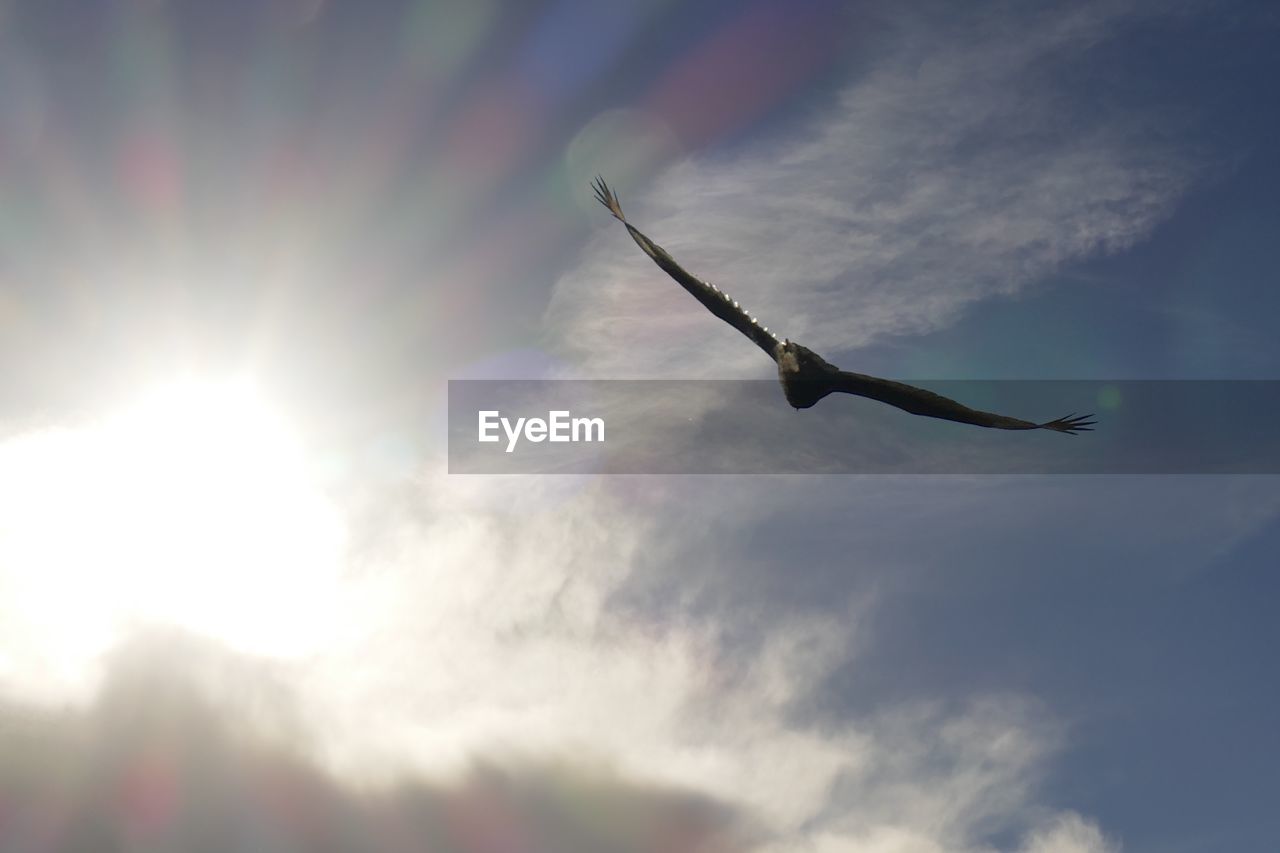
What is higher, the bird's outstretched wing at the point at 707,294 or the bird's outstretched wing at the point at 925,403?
the bird's outstretched wing at the point at 707,294

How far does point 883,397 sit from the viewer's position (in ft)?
107

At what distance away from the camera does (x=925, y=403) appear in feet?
104

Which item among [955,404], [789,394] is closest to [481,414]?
[789,394]

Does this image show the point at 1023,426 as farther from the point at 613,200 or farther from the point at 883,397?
the point at 613,200

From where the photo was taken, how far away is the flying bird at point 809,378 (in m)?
31.0

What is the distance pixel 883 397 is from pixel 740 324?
5.56 m

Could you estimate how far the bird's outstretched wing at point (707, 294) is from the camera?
3300 cm

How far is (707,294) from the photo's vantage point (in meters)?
33.4

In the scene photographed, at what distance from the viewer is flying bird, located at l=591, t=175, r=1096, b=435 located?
31.0 m

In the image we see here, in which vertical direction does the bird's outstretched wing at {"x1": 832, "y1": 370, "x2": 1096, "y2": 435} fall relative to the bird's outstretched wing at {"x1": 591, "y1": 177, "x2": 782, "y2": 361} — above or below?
below

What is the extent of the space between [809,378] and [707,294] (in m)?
4.91

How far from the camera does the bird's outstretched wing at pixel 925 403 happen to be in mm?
30188

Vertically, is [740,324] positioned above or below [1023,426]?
above

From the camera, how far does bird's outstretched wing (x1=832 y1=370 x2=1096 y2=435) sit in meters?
30.2
